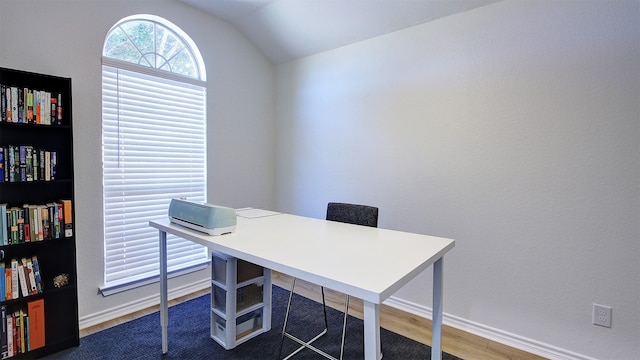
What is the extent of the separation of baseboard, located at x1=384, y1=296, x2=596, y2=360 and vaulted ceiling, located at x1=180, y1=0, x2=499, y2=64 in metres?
2.28

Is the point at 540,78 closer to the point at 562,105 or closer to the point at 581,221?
the point at 562,105

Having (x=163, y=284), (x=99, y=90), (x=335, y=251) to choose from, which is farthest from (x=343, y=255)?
(x=99, y=90)

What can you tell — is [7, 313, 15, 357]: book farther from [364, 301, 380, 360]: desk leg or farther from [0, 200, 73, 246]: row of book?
[364, 301, 380, 360]: desk leg

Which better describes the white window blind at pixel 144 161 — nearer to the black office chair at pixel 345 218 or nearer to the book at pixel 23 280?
the book at pixel 23 280

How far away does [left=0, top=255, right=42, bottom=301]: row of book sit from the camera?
177 centimetres

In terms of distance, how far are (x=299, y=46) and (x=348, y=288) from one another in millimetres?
2745

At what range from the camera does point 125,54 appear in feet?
8.04

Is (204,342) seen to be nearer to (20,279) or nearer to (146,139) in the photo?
(20,279)

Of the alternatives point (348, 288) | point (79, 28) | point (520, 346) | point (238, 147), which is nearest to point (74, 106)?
point (79, 28)

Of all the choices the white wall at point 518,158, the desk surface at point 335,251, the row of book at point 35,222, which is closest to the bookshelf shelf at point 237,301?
the desk surface at point 335,251

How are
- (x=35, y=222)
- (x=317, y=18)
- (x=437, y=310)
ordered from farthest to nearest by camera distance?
(x=317, y=18) < (x=35, y=222) < (x=437, y=310)

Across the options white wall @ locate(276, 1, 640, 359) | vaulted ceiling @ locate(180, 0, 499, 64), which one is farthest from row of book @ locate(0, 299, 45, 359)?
vaulted ceiling @ locate(180, 0, 499, 64)

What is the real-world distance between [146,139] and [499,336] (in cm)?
308

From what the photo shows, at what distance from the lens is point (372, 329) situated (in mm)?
990
